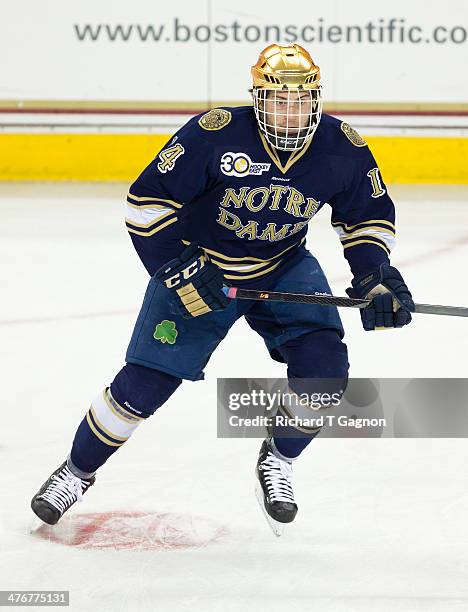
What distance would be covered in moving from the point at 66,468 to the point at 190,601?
1.80 feet

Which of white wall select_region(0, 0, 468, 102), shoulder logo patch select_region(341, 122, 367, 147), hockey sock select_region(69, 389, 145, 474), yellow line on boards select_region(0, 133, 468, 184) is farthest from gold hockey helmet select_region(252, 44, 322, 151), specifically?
yellow line on boards select_region(0, 133, 468, 184)

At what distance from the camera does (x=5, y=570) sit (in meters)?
2.44

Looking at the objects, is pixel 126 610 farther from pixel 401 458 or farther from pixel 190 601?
pixel 401 458

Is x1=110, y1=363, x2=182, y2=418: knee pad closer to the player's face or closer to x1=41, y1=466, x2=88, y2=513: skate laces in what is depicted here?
x1=41, y1=466, x2=88, y2=513: skate laces

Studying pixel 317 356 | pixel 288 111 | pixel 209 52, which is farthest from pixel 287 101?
pixel 209 52

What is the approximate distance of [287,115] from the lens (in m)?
2.53

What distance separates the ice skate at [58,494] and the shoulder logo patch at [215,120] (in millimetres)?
860

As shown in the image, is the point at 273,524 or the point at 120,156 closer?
the point at 273,524

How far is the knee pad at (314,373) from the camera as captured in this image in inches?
104

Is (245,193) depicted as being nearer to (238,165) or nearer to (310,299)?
(238,165)

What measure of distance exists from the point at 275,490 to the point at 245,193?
70 centimetres

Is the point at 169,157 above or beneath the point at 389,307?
above

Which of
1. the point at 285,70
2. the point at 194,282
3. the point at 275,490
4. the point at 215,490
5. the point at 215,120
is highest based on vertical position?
the point at 285,70

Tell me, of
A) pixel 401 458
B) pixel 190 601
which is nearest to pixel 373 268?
pixel 401 458
